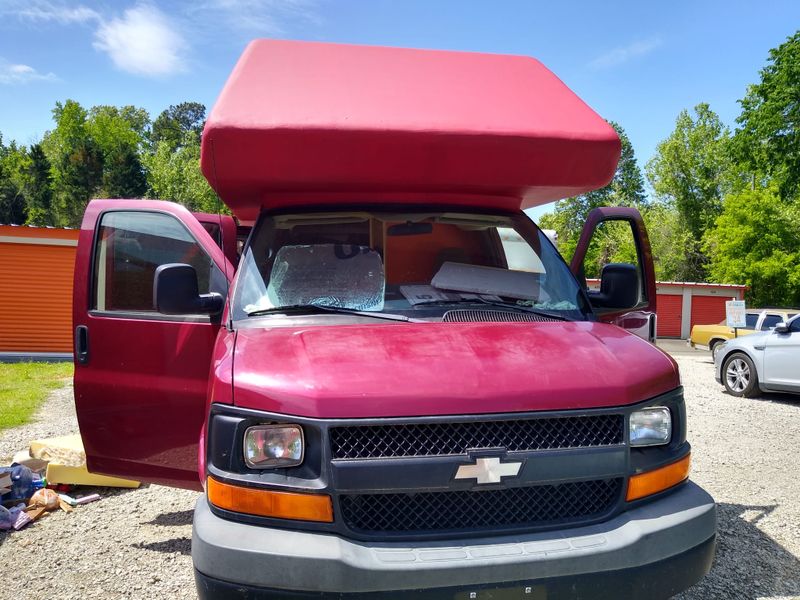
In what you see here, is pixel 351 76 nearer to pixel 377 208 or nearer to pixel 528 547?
pixel 377 208

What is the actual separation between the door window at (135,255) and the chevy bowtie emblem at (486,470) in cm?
223

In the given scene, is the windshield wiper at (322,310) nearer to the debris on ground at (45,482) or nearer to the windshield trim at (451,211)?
the windshield trim at (451,211)

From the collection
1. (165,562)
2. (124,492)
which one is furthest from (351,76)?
(124,492)

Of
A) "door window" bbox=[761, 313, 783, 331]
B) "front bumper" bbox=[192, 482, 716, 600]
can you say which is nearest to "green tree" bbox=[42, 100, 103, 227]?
"door window" bbox=[761, 313, 783, 331]

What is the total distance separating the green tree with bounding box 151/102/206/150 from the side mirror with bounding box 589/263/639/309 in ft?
296

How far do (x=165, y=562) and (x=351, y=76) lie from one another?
10.8 ft

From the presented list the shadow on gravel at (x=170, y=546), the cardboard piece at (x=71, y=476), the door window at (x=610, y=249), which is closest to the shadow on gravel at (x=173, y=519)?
the shadow on gravel at (x=170, y=546)

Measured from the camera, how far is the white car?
416 inches

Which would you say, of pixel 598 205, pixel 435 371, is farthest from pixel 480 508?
pixel 598 205

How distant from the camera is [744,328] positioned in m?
17.0

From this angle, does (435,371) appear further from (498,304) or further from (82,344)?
(82,344)

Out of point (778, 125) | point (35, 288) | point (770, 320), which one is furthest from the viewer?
point (778, 125)

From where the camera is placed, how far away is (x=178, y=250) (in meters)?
4.30

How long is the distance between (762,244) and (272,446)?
41209 millimetres
